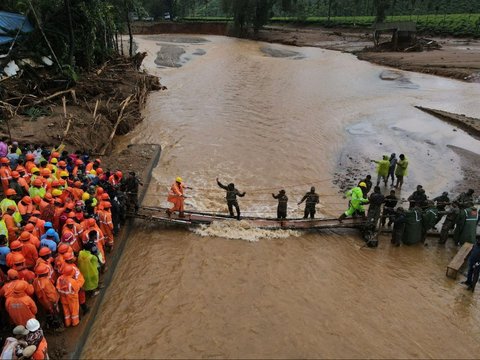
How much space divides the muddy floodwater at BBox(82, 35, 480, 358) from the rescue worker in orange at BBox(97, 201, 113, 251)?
31.2 inches

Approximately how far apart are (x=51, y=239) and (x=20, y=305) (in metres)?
1.54

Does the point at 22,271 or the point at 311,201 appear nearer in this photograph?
the point at 22,271

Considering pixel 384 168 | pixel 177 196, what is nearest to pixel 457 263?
pixel 384 168

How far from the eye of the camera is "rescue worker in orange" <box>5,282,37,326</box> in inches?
263

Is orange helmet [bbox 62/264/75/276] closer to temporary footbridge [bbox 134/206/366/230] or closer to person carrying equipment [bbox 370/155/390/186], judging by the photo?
temporary footbridge [bbox 134/206/366/230]

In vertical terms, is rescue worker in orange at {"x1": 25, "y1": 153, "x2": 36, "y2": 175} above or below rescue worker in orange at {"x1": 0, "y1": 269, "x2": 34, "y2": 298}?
above

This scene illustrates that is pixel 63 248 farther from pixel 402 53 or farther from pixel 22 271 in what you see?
pixel 402 53

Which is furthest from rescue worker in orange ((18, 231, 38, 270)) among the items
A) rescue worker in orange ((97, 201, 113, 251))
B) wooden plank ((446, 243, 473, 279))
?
wooden plank ((446, 243, 473, 279))

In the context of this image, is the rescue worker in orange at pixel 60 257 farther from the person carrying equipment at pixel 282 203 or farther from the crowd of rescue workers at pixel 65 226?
the person carrying equipment at pixel 282 203

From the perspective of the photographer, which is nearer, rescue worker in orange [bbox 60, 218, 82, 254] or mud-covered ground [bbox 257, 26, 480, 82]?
rescue worker in orange [bbox 60, 218, 82, 254]

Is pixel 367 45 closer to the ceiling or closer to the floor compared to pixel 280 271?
closer to the ceiling

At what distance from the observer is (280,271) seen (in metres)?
10.2

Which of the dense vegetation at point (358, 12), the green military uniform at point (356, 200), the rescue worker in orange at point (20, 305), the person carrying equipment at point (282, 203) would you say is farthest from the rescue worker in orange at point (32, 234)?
the dense vegetation at point (358, 12)

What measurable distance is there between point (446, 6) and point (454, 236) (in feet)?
253
